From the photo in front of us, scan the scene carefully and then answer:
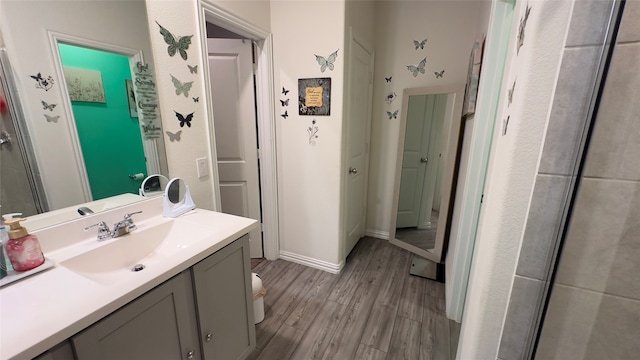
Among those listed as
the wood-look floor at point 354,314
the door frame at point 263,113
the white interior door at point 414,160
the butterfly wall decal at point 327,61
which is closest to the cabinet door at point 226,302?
the wood-look floor at point 354,314

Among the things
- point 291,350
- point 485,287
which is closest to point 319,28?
point 485,287

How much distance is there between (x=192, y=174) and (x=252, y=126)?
0.83 metres

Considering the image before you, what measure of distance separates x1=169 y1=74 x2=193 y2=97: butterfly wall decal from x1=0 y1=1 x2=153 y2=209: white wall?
10.8 inches

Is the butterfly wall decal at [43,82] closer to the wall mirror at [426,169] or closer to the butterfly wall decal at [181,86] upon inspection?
the butterfly wall decal at [181,86]

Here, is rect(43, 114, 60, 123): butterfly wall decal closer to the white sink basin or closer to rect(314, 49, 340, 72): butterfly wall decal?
the white sink basin

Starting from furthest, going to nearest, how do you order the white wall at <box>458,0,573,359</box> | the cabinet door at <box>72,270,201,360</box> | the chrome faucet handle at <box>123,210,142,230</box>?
→ the chrome faucet handle at <box>123,210,142,230</box> < the cabinet door at <box>72,270,201,360</box> < the white wall at <box>458,0,573,359</box>

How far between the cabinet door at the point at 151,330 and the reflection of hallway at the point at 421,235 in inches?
85.4

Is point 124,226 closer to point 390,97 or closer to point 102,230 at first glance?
point 102,230

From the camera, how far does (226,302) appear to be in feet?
3.85

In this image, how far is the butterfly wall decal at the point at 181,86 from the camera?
1.40 meters

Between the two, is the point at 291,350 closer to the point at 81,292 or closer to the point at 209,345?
the point at 209,345

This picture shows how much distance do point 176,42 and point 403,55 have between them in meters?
2.07

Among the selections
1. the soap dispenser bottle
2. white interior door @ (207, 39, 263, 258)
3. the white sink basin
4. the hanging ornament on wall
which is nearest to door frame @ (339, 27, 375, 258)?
the hanging ornament on wall

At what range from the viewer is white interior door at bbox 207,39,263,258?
84.4 inches
